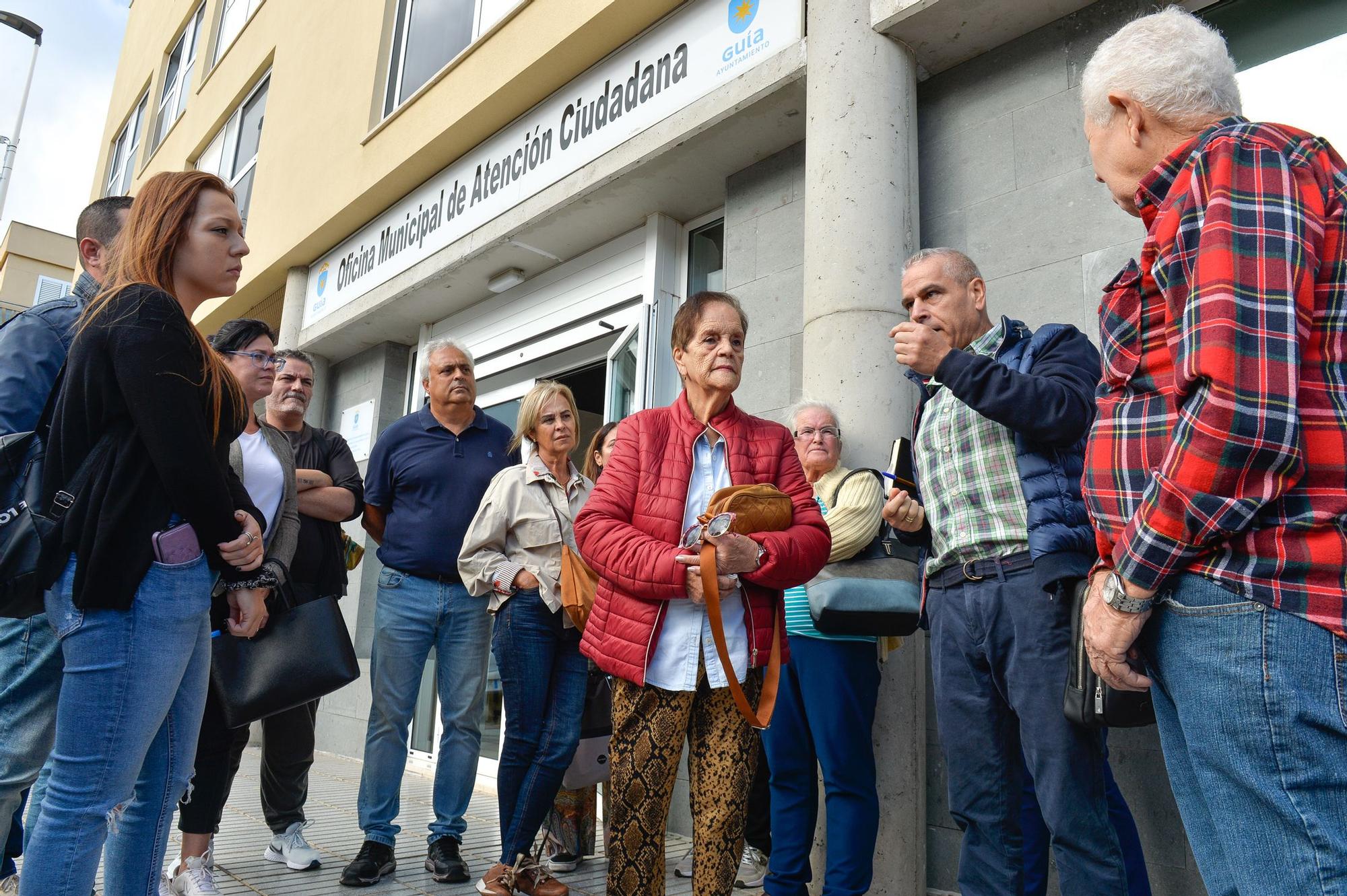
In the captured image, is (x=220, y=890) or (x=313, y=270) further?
(x=313, y=270)

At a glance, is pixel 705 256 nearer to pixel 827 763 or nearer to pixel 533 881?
pixel 827 763

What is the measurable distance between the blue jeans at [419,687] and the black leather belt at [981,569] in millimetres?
2088

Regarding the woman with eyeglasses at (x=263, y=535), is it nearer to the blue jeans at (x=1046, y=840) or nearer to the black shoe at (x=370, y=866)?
the black shoe at (x=370, y=866)

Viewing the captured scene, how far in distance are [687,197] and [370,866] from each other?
3922 mm

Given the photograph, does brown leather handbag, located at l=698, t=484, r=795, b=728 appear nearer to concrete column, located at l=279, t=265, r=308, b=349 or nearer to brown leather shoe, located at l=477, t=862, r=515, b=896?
brown leather shoe, located at l=477, t=862, r=515, b=896

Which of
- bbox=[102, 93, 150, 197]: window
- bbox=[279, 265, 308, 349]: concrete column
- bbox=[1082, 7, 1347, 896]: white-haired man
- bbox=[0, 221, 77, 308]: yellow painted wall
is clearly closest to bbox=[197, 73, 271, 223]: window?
bbox=[279, 265, 308, 349]: concrete column

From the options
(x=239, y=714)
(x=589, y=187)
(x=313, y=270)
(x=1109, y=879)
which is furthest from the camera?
(x=313, y=270)

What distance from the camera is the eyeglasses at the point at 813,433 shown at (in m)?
3.46

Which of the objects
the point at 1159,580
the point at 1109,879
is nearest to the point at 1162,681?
the point at 1159,580

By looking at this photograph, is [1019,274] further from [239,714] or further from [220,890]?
[220,890]

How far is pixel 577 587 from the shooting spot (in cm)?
323

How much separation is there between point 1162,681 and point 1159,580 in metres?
0.20

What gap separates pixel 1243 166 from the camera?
4.27 ft

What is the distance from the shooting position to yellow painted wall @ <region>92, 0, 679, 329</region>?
5.79m
